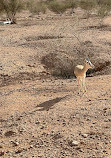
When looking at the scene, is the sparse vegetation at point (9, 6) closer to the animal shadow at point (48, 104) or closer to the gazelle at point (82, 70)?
the gazelle at point (82, 70)

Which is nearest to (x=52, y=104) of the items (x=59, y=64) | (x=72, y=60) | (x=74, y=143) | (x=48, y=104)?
(x=48, y=104)

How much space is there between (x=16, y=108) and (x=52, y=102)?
839 millimetres

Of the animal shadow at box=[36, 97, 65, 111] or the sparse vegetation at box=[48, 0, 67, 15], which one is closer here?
the animal shadow at box=[36, 97, 65, 111]

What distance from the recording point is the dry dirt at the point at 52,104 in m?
4.81

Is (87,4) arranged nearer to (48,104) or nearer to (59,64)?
(59,64)

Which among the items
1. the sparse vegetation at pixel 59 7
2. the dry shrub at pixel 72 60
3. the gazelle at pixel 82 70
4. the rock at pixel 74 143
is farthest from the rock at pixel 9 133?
the sparse vegetation at pixel 59 7

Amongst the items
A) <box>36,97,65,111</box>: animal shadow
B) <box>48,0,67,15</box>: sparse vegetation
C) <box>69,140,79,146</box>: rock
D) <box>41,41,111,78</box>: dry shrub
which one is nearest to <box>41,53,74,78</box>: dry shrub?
<box>41,41,111,78</box>: dry shrub

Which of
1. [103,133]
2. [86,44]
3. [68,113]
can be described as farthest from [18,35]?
[103,133]

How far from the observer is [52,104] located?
6590 mm

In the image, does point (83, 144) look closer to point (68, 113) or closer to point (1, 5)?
point (68, 113)

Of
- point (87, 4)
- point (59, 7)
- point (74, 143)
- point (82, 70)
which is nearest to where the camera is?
point (74, 143)

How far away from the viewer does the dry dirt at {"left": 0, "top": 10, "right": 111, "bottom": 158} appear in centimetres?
481

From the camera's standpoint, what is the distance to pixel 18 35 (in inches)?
602

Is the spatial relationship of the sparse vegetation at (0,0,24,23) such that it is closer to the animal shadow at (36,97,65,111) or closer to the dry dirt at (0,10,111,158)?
the dry dirt at (0,10,111,158)
